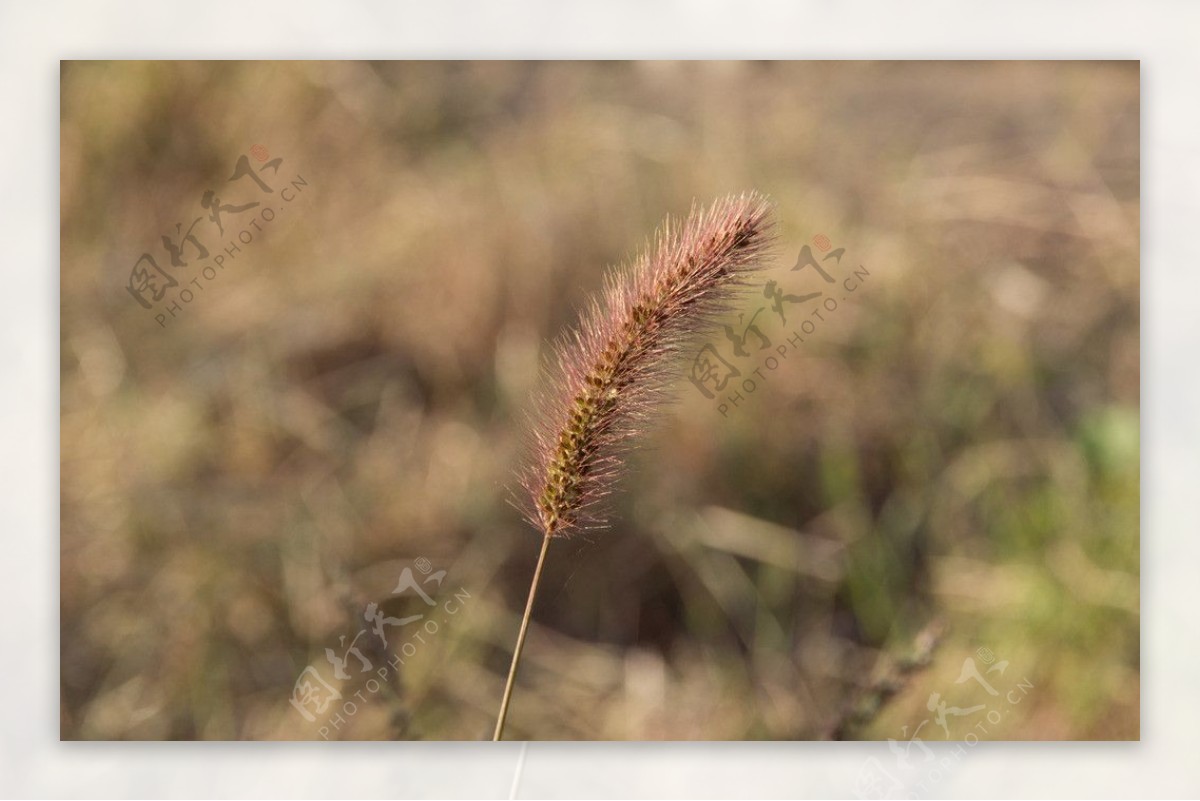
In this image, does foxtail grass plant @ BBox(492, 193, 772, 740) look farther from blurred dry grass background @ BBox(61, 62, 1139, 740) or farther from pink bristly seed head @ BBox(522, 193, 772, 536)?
blurred dry grass background @ BBox(61, 62, 1139, 740)

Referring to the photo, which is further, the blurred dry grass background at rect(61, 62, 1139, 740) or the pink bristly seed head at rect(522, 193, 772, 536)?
the blurred dry grass background at rect(61, 62, 1139, 740)

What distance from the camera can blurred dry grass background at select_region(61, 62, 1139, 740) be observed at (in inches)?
81.1

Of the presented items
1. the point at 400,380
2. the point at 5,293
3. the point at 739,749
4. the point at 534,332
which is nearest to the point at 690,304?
the point at 534,332

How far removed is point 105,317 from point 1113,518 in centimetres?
180

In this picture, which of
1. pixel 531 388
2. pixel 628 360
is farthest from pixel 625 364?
pixel 531 388

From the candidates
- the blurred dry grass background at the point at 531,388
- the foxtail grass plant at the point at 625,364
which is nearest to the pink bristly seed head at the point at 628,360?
the foxtail grass plant at the point at 625,364

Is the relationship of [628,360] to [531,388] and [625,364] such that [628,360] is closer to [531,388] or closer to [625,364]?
[625,364]

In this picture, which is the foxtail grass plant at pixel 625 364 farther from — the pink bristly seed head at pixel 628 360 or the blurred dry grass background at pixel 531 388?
the blurred dry grass background at pixel 531 388

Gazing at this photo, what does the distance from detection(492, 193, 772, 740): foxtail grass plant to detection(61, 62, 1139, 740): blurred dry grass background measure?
0.16 m

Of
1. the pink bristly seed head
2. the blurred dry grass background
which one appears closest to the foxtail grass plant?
the pink bristly seed head

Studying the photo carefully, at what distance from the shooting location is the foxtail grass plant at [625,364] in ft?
5.81

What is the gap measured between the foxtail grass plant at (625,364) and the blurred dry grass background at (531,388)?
0.54ft

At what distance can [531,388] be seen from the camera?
2.08m

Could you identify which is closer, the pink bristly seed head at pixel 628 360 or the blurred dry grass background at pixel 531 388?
the pink bristly seed head at pixel 628 360
